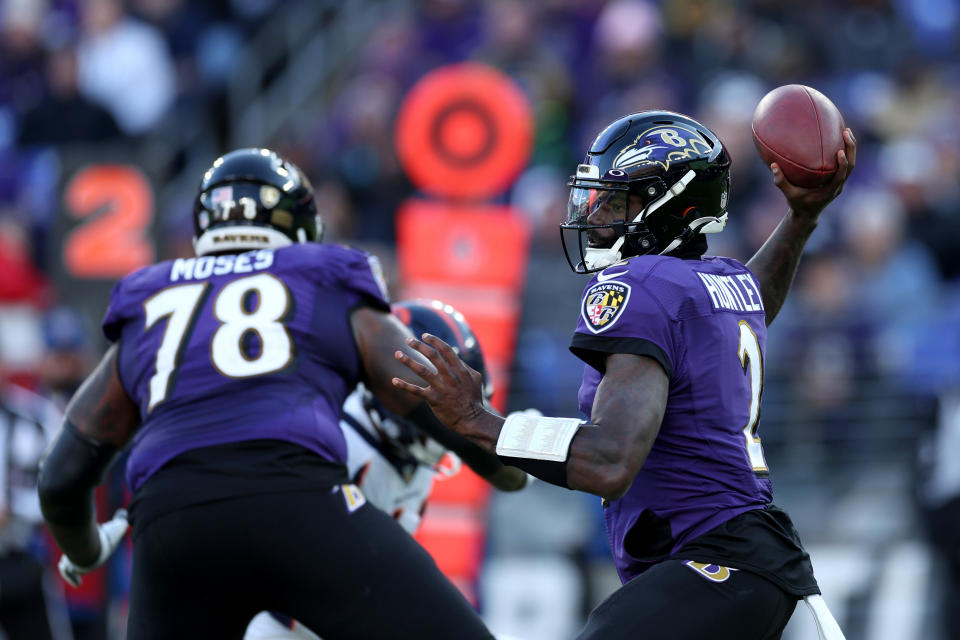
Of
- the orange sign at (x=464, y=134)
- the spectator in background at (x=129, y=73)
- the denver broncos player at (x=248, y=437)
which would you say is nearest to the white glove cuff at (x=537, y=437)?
the denver broncos player at (x=248, y=437)

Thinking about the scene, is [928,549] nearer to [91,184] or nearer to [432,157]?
[432,157]

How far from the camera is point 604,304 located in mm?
3441

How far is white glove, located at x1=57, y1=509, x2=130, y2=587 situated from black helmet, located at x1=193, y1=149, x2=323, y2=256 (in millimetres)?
957

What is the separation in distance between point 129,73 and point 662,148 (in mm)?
8968

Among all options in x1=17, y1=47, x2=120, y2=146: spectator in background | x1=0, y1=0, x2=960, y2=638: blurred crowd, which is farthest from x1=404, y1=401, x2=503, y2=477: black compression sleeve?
x1=17, y1=47, x2=120, y2=146: spectator in background

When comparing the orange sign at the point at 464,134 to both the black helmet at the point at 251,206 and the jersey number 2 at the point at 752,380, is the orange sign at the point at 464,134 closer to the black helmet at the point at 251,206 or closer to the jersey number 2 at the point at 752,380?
the black helmet at the point at 251,206

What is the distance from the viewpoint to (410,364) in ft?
10.9

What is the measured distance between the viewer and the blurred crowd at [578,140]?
8.30m

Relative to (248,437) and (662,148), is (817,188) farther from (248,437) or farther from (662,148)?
(248,437)

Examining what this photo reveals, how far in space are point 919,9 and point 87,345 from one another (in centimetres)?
722

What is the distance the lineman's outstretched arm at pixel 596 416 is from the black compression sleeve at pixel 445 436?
0.71 metres

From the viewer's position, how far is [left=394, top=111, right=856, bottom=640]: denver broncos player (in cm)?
332

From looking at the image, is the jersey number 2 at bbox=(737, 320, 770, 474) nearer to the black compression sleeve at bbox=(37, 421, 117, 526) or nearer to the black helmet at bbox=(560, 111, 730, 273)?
the black helmet at bbox=(560, 111, 730, 273)

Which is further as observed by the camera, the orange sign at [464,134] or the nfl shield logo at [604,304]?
the orange sign at [464,134]
